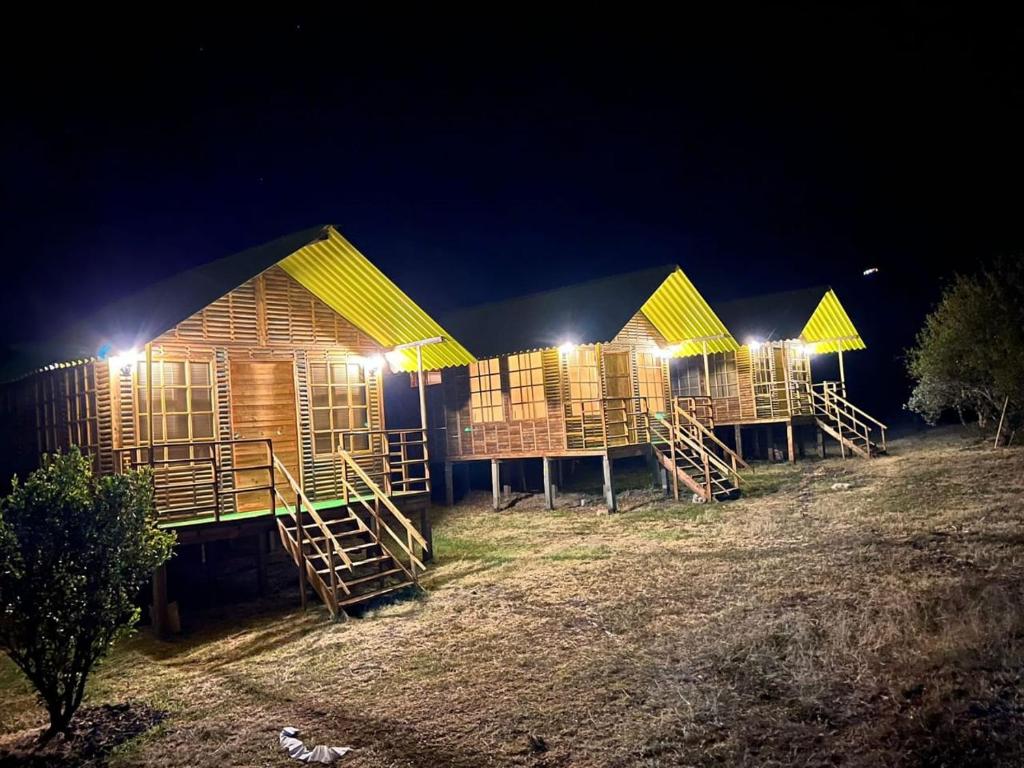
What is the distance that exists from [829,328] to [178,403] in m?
23.8

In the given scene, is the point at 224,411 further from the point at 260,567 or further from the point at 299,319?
the point at 260,567

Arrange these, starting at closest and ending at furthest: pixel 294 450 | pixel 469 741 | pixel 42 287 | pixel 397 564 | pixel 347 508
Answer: pixel 469 741 < pixel 397 564 < pixel 347 508 < pixel 294 450 < pixel 42 287

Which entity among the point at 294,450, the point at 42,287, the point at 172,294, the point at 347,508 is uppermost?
the point at 42,287

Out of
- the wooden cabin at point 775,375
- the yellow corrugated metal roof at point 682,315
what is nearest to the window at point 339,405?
the yellow corrugated metal roof at point 682,315

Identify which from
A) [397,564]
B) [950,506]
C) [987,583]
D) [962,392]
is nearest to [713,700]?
[987,583]

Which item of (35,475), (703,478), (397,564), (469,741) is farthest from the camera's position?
(703,478)

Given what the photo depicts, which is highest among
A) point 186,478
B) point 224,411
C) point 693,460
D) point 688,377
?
point 688,377

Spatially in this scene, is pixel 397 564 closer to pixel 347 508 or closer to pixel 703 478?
pixel 347 508

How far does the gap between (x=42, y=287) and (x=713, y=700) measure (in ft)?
171

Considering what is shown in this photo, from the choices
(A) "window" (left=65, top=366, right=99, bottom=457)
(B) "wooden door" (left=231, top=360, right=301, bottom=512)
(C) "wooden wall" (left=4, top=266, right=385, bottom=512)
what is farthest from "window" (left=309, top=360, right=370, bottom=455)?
(A) "window" (left=65, top=366, right=99, bottom=457)

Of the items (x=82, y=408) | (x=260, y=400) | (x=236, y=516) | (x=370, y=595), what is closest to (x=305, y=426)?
(x=260, y=400)

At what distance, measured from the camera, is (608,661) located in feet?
25.0

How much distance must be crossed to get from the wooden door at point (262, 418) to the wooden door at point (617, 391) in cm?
833

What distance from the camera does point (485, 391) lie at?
2156cm
